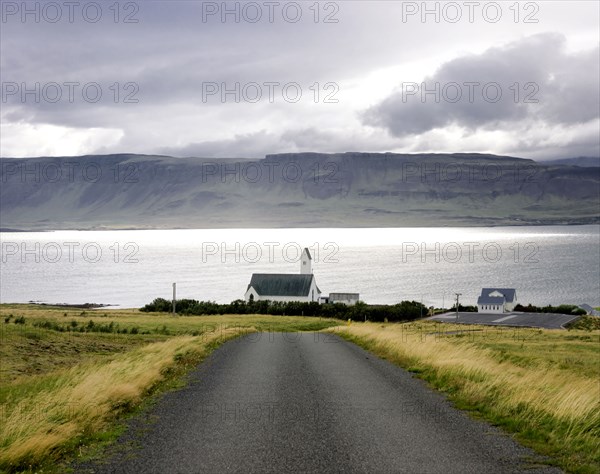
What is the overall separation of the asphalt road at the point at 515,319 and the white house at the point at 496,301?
335cm

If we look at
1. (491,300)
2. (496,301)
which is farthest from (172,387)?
(491,300)

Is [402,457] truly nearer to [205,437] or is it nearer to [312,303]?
[205,437]

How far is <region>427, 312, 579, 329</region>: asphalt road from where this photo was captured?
86.4 metres

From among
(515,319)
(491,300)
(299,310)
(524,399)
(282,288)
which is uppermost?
(282,288)

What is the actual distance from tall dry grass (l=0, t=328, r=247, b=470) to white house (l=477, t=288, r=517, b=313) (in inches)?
3871

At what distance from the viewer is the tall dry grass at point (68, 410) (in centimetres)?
943

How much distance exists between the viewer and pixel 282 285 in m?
113

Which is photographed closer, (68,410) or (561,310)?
(68,410)

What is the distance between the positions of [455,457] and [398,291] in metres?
148

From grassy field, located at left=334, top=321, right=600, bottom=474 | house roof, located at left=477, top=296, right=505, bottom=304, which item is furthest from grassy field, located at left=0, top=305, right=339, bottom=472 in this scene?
house roof, located at left=477, top=296, right=505, bottom=304

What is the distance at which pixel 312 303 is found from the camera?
319ft

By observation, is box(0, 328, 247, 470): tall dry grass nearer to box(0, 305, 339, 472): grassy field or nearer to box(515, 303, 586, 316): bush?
box(0, 305, 339, 472): grassy field

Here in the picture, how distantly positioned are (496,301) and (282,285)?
36846 millimetres

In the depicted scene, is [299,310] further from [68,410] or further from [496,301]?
[68,410]
